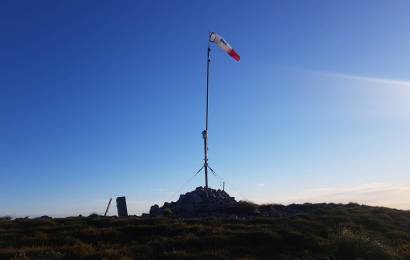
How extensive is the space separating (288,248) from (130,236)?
652 cm

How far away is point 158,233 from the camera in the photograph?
85.3 ft

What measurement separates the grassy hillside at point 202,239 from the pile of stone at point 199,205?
3.14m

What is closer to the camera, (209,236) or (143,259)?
(143,259)

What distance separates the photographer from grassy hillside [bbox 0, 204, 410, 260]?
21.6 meters

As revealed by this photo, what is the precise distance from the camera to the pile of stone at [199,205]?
3322 centimetres

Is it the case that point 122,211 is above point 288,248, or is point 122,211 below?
above

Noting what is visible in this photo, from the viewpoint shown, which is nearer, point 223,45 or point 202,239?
point 202,239

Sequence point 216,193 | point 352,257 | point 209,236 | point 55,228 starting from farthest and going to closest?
point 216,193 → point 55,228 → point 209,236 → point 352,257

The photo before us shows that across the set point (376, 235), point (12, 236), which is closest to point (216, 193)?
point (376, 235)

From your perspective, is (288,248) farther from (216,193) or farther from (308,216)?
(216,193)

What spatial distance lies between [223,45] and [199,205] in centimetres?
968

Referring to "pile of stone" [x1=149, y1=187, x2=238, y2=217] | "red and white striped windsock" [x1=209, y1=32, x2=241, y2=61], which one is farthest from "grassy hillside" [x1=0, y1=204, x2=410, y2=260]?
"red and white striped windsock" [x1=209, y1=32, x2=241, y2=61]

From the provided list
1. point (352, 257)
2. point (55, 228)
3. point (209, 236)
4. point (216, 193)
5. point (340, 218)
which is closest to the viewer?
point (352, 257)

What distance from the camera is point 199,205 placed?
3428 cm
